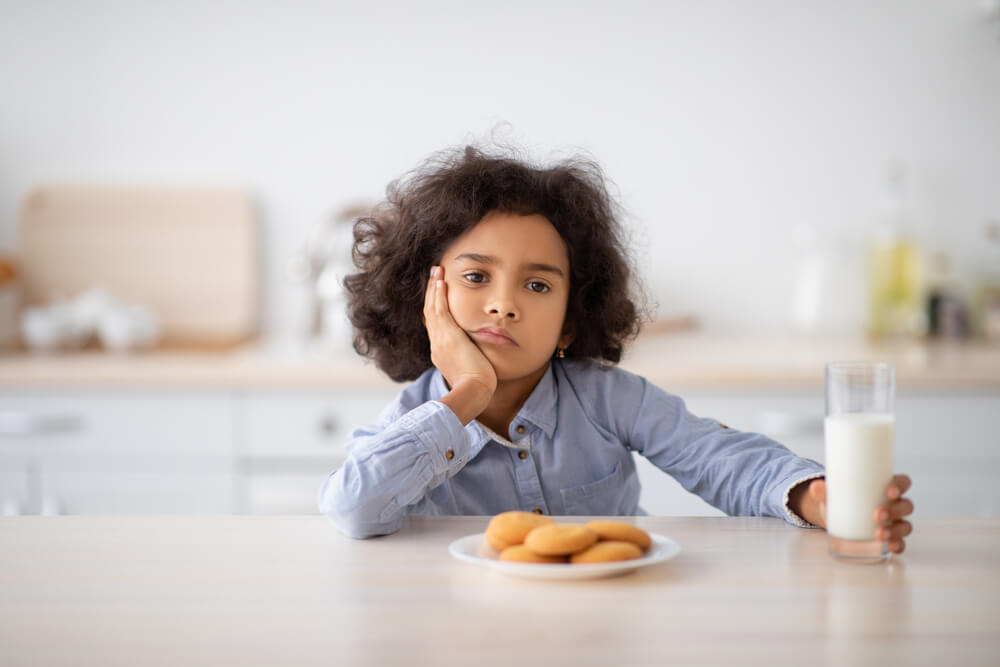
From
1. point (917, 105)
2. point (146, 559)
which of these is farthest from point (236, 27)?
point (146, 559)

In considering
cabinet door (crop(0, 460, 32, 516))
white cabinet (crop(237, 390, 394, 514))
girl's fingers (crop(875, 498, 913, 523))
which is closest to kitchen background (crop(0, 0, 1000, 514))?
white cabinet (crop(237, 390, 394, 514))

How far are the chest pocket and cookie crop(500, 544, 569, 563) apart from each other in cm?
40

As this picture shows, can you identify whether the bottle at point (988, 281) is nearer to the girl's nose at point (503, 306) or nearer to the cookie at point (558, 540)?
the girl's nose at point (503, 306)

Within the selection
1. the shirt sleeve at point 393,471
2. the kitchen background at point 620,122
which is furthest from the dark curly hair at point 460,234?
the kitchen background at point 620,122

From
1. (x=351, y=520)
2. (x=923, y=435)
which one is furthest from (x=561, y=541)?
(x=923, y=435)

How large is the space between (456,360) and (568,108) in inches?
56.4

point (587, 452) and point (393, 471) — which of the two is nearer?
point (393, 471)

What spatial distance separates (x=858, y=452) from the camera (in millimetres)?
768

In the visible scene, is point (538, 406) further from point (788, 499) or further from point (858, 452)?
point (858, 452)

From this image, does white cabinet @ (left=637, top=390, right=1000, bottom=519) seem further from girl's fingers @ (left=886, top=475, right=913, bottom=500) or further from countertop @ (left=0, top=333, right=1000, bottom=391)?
girl's fingers @ (left=886, top=475, right=913, bottom=500)

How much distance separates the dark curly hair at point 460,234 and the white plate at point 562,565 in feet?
1.54

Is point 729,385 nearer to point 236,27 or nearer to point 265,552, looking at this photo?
point 265,552

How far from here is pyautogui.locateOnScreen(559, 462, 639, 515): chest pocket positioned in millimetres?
1139

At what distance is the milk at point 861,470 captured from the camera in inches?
30.1
